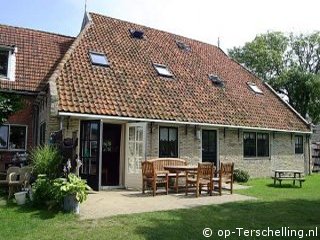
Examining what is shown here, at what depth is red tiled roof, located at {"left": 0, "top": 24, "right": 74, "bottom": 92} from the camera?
18222 millimetres

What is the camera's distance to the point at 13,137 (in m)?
18.2

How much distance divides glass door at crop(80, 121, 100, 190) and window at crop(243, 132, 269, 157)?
923 cm

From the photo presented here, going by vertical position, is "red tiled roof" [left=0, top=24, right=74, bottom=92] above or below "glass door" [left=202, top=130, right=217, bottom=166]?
above

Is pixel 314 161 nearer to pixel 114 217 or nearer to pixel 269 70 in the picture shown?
pixel 269 70

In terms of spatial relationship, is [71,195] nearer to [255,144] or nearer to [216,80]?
[255,144]

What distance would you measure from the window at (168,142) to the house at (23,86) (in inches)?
200

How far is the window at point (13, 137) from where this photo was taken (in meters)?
17.8

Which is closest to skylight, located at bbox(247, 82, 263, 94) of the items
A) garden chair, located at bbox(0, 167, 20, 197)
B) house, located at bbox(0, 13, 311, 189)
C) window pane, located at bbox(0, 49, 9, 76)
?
house, located at bbox(0, 13, 311, 189)

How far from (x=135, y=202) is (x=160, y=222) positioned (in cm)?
285

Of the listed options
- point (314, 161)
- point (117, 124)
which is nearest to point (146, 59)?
point (117, 124)

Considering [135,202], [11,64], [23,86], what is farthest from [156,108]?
[11,64]

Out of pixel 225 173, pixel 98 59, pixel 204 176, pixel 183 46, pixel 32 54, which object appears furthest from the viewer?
pixel 183 46

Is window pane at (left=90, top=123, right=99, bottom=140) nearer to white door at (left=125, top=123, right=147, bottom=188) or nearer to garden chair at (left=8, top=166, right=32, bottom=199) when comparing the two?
white door at (left=125, top=123, right=147, bottom=188)

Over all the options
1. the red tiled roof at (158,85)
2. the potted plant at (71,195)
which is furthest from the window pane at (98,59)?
the potted plant at (71,195)
